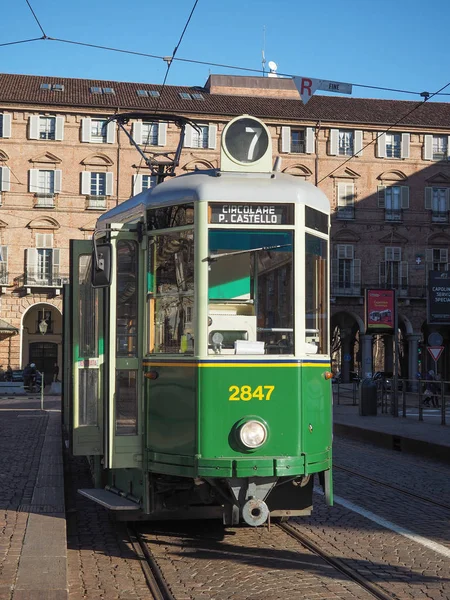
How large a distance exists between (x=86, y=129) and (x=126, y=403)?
46783 millimetres

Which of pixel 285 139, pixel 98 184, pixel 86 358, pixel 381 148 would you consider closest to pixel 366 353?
pixel 381 148

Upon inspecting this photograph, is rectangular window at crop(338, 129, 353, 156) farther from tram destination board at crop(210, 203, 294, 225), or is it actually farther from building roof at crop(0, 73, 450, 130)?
tram destination board at crop(210, 203, 294, 225)

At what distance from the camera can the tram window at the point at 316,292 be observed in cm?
752

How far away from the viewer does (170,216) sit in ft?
24.8

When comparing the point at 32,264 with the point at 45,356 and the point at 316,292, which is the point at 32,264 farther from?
the point at 316,292

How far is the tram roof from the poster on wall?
27.1 meters

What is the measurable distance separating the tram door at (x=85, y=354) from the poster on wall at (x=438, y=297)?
86.5ft

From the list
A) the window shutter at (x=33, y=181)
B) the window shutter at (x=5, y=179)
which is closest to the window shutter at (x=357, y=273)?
the window shutter at (x=33, y=181)

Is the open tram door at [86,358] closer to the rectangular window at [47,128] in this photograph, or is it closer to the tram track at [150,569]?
the tram track at [150,569]

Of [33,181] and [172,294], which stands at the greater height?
[33,181]

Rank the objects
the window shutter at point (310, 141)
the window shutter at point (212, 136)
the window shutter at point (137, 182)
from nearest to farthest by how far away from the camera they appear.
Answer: the window shutter at point (137, 182), the window shutter at point (212, 136), the window shutter at point (310, 141)

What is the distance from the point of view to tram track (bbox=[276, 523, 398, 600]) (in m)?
6.19

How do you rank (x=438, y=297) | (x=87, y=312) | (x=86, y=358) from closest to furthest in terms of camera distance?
(x=86, y=358)
(x=87, y=312)
(x=438, y=297)

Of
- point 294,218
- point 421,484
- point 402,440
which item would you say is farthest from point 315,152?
point 294,218
